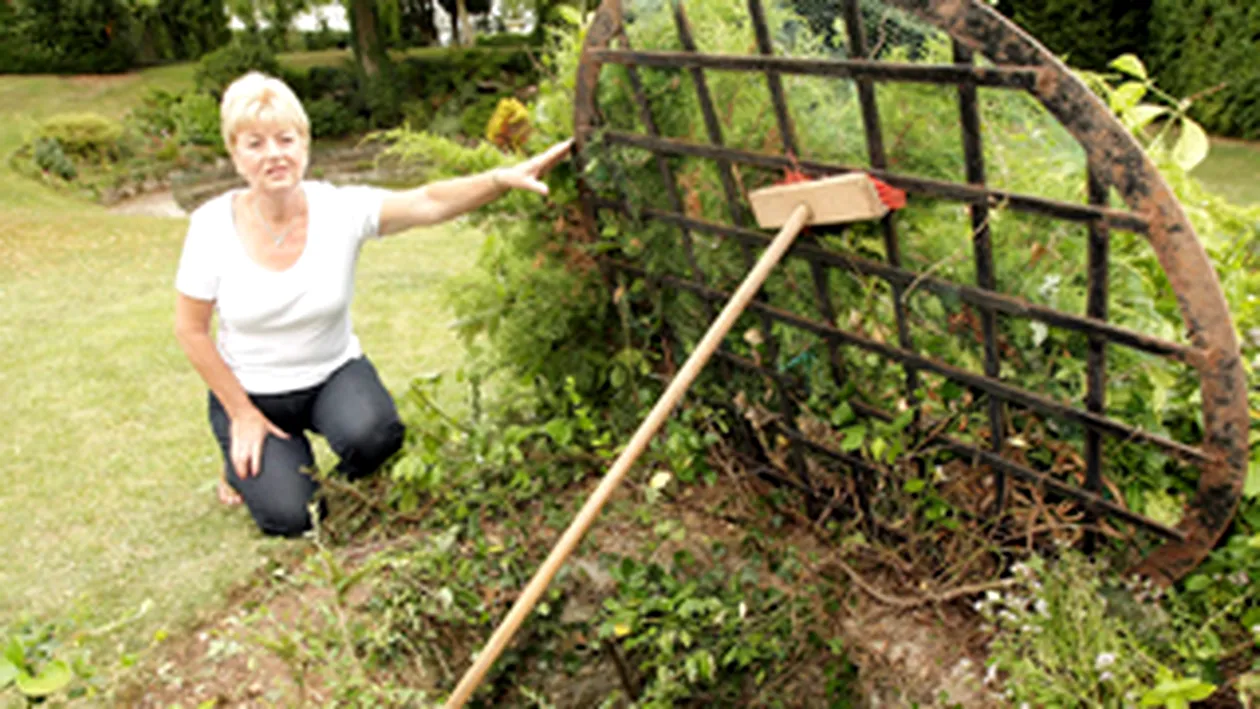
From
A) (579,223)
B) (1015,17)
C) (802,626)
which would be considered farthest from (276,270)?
(1015,17)

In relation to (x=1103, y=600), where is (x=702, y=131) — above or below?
above

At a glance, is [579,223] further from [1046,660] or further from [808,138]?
[1046,660]

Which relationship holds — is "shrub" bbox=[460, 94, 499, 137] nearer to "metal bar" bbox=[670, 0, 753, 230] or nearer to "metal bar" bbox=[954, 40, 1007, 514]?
"metal bar" bbox=[670, 0, 753, 230]

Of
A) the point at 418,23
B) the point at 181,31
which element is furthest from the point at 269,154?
the point at 418,23

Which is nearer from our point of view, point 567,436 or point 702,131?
point 702,131

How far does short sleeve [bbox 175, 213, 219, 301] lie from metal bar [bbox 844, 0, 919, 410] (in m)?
1.84

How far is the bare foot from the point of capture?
128 inches

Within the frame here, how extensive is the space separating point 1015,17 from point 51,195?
11.3 meters

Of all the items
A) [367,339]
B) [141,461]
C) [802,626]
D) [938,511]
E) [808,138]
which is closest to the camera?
[808,138]

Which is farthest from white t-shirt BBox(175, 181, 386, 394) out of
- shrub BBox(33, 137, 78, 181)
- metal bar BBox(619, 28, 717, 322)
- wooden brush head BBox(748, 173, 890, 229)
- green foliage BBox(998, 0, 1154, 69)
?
shrub BBox(33, 137, 78, 181)

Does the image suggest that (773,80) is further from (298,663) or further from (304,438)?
(304,438)

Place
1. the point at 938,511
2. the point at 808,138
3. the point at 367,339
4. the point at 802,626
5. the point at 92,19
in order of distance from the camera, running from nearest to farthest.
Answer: the point at 808,138 → the point at 938,511 → the point at 802,626 → the point at 367,339 → the point at 92,19

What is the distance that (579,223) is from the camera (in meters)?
2.96

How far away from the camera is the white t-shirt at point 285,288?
2.80m
